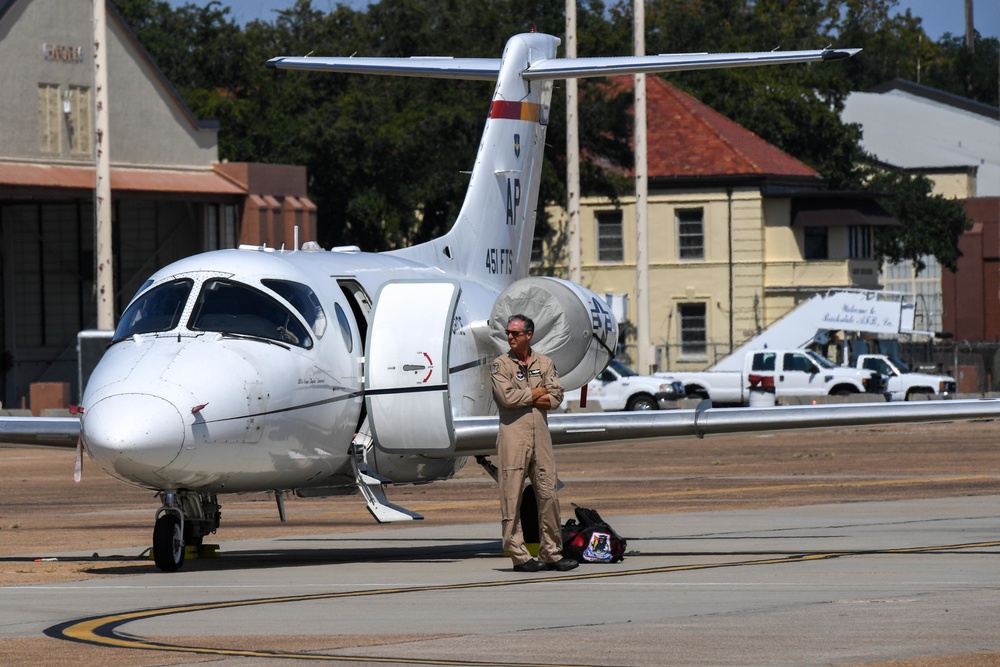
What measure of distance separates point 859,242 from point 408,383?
2161 inches

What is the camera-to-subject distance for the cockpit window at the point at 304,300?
15.5 meters

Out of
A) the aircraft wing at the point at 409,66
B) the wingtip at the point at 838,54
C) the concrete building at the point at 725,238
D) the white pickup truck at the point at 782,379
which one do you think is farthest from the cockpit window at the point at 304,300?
the concrete building at the point at 725,238

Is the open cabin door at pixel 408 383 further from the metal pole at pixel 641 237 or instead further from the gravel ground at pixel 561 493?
the metal pole at pixel 641 237

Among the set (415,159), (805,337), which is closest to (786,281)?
(805,337)

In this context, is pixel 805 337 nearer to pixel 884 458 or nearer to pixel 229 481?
pixel 884 458

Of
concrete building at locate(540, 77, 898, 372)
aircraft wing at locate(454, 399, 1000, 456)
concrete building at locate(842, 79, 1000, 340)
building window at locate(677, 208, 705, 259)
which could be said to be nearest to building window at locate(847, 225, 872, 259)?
concrete building at locate(540, 77, 898, 372)

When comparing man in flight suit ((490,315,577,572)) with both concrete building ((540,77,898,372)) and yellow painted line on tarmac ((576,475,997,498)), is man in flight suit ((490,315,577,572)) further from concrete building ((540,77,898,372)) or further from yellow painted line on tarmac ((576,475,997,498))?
concrete building ((540,77,898,372))

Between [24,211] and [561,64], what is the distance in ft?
129

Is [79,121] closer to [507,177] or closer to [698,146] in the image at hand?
[698,146]

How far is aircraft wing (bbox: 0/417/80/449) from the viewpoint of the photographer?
17.2m

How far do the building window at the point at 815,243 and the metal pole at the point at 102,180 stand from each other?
35183 mm

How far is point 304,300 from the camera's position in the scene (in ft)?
51.4

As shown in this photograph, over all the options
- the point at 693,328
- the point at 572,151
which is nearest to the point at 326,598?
the point at 572,151

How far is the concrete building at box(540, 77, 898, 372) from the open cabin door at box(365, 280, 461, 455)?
50.0 metres
